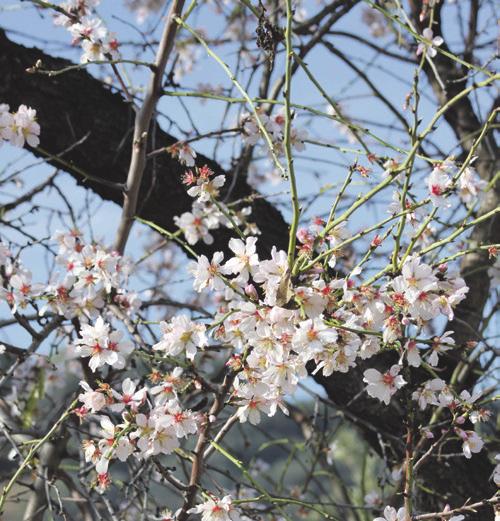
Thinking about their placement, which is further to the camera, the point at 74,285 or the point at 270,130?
the point at 270,130

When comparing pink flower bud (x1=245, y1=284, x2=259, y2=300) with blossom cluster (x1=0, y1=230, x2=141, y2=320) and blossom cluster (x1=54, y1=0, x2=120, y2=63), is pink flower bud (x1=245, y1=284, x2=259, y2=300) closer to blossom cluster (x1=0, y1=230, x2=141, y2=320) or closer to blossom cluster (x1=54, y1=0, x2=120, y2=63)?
blossom cluster (x1=0, y1=230, x2=141, y2=320)

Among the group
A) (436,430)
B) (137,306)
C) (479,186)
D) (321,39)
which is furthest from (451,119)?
(137,306)

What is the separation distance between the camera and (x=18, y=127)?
1.96 m

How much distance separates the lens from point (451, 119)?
122 inches

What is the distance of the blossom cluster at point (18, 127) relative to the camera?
1.93m

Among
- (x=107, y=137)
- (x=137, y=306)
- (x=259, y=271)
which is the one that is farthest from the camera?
(x=107, y=137)

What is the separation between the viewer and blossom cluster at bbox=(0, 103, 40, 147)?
6.32ft

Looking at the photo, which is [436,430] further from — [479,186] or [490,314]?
[479,186]

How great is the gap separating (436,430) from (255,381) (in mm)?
1142

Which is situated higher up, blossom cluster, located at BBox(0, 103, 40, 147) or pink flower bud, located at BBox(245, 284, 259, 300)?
blossom cluster, located at BBox(0, 103, 40, 147)

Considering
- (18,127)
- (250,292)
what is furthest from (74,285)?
(250,292)

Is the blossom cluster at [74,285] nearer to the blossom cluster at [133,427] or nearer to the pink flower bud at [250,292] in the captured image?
the blossom cluster at [133,427]

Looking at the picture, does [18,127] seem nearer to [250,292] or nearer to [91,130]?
[91,130]

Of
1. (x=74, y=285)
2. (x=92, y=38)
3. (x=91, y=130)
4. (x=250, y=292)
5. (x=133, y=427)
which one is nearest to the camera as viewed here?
(x=250, y=292)
